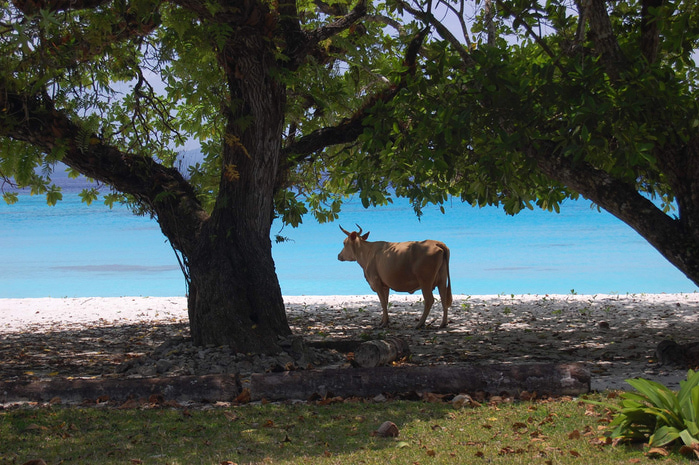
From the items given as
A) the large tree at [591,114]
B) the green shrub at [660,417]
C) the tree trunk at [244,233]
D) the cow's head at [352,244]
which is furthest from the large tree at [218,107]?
the green shrub at [660,417]

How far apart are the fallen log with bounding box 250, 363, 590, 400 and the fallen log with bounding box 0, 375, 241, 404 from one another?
385mm

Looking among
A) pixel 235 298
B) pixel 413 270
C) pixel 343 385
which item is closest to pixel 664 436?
pixel 343 385

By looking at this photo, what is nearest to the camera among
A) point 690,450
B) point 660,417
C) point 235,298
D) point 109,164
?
point 690,450

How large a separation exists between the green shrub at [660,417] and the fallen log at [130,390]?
406 centimetres

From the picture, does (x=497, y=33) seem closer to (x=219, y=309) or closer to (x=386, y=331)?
(x=386, y=331)

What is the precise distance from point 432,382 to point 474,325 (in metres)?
6.24

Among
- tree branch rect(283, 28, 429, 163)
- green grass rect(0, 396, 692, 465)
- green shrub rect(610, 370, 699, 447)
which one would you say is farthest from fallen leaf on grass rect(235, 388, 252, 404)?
tree branch rect(283, 28, 429, 163)

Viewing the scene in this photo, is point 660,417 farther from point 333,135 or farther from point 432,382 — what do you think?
point 333,135

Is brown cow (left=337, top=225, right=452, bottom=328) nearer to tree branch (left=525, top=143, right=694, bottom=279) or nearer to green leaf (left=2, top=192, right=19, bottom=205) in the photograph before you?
tree branch (left=525, top=143, right=694, bottom=279)

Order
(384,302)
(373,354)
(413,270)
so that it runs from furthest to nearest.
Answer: (384,302) → (413,270) → (373,354)

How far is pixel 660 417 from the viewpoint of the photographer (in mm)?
5371

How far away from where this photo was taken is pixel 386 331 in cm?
1285

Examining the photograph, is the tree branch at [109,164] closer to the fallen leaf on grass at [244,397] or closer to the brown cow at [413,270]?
the brown cow at [413,270]

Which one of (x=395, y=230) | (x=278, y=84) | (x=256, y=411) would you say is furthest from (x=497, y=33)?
(x=395, y=230)
